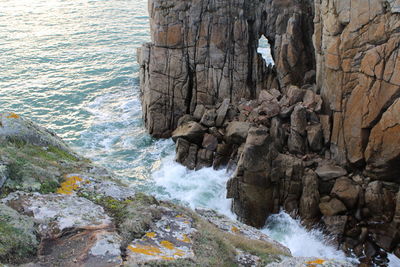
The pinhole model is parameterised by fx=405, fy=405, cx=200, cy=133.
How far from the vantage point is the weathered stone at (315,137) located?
22.0m

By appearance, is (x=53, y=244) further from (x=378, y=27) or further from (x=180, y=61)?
(x=180, y=61)

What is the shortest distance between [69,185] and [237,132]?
56.3 ft

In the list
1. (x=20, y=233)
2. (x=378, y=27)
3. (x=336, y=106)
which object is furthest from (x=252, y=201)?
(x=20, y=233)

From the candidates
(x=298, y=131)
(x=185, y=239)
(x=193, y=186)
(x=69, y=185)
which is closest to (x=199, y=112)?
(x=193, y=186)

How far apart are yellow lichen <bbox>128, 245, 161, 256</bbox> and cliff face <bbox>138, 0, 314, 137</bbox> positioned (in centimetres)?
2250

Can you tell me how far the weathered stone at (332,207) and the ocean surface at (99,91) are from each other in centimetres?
109

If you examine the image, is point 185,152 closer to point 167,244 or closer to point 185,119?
point 185,119

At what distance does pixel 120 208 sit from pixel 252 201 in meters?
14.0

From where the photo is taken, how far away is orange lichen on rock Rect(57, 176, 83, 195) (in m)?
7.93

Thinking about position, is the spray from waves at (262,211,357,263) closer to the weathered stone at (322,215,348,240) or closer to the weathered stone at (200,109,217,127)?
the weathered stone at (322,215,348,240)

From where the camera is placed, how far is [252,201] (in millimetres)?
20969

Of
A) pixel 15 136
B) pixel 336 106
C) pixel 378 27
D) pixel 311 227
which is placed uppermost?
pixel 378 27

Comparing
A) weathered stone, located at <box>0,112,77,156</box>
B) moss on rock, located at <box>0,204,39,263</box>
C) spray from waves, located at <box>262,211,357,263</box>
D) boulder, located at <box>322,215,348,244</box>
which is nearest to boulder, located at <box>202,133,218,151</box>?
spray from waves, located at <box>262,211,357,263</box>

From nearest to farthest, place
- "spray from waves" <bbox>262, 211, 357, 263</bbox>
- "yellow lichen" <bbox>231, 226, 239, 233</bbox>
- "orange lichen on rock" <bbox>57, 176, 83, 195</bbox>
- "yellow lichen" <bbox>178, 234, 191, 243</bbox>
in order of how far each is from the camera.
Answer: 1. "yellow lichen" <bbox>178, 234, 191, 243</bbox>
2. "orange lichen on rock" <bbox>57, 176, 83, 195</bbox>
3. "yellow lichen" <bbox>231, 226, 239, 233</bbox>
4. "spray from waves" <bbox>262, 211, 357, 263</bbox>
